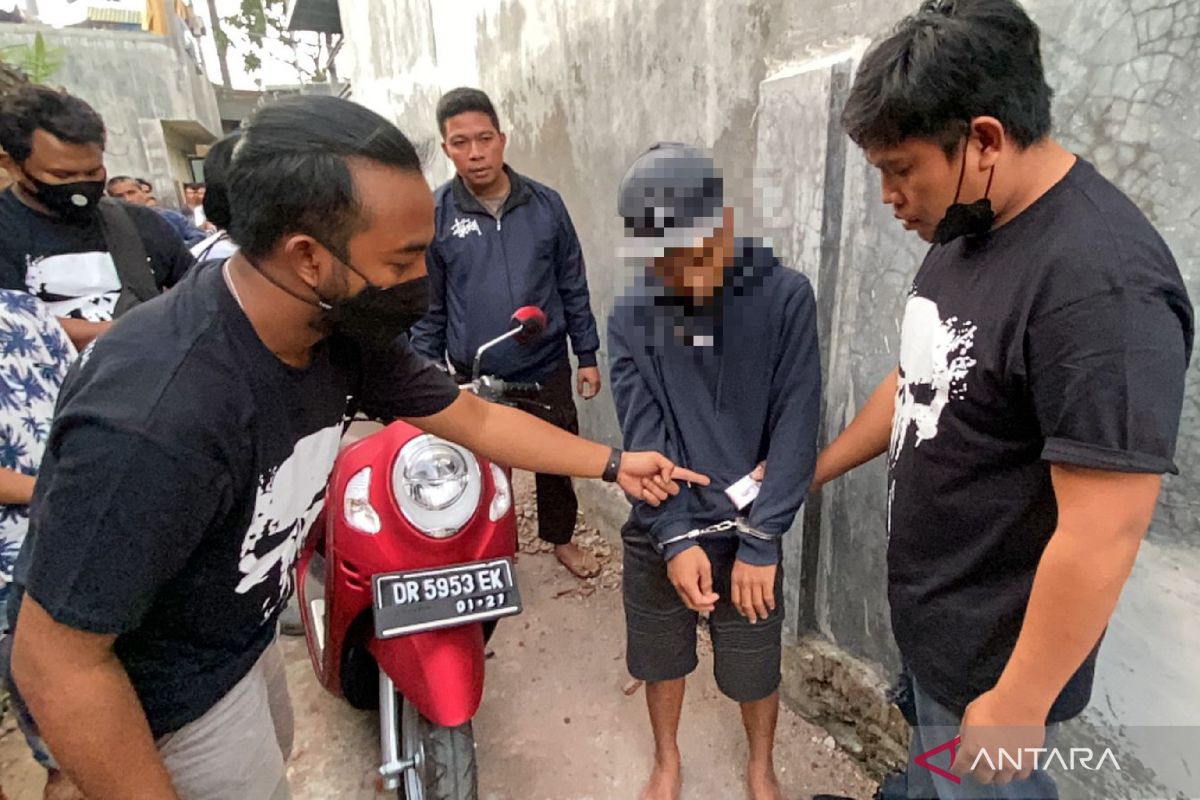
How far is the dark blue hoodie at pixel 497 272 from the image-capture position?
2947mm

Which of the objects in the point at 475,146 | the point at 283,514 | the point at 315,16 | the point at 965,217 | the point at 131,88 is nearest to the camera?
the point at 965,217

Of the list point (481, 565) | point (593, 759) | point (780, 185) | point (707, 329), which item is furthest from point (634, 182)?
point (593, 759)

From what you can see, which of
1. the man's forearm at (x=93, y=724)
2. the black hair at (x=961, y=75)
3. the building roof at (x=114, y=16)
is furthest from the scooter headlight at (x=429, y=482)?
the building roof at (x=114, y=16)

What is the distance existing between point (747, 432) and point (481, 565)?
747 mm

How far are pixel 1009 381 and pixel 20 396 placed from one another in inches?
85.1

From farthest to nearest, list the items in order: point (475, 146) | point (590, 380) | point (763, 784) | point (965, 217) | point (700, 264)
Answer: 1. point (590, 380)
2. point (475, 146)
3. point (763, 784)
4. point (700, 264)
5. point (965, 217)

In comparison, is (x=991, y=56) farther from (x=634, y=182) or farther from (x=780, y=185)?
(x=780, y=185)

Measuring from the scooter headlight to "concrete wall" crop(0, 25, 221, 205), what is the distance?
14746 millimetres

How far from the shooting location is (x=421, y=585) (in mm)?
1729

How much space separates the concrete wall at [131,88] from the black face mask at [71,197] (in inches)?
524

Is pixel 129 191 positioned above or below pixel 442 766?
above

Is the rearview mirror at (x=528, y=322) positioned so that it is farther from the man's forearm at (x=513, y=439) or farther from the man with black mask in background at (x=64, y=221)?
the man with black mask in background at (x=64, y=221)

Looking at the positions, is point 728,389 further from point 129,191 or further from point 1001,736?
point 129,191

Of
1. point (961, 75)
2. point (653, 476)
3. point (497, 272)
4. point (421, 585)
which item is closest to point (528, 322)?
point (653, 476)
